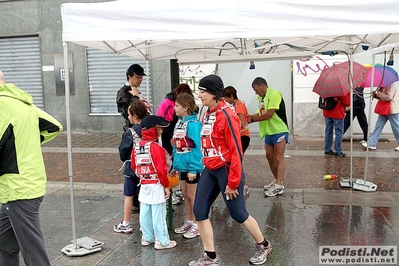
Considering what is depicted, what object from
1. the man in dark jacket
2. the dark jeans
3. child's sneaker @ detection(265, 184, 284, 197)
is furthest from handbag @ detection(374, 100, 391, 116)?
the dark jeans

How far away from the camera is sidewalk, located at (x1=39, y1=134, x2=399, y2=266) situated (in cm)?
432

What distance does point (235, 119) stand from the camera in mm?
3799

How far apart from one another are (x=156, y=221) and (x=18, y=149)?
68.0 inches

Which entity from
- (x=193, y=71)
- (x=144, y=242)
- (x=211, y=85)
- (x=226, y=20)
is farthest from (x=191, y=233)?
(x=193, y=71)

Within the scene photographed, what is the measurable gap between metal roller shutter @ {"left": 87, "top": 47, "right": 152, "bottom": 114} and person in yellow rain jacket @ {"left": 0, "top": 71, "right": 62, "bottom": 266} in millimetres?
9771

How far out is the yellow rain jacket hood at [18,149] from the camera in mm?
3139

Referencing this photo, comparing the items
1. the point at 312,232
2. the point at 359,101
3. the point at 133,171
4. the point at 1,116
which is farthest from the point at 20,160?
the point at 359,101

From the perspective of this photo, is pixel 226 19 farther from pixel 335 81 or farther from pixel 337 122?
pixel 337 122

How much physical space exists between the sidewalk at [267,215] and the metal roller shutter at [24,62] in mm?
5538

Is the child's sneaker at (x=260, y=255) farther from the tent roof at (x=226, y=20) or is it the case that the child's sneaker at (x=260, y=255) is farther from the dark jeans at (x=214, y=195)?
the tent roof at (x=226, y=20)

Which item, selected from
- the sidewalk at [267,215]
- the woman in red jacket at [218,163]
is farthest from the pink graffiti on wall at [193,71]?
the woman in red jacket at [218,163]

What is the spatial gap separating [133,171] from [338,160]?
5.22 meters

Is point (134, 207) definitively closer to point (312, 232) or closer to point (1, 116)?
point (312, 232)

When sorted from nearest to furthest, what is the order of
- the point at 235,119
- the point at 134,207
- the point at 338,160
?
1. the point at 235,119
2. the point at 134,207
3. the point at 338,160
